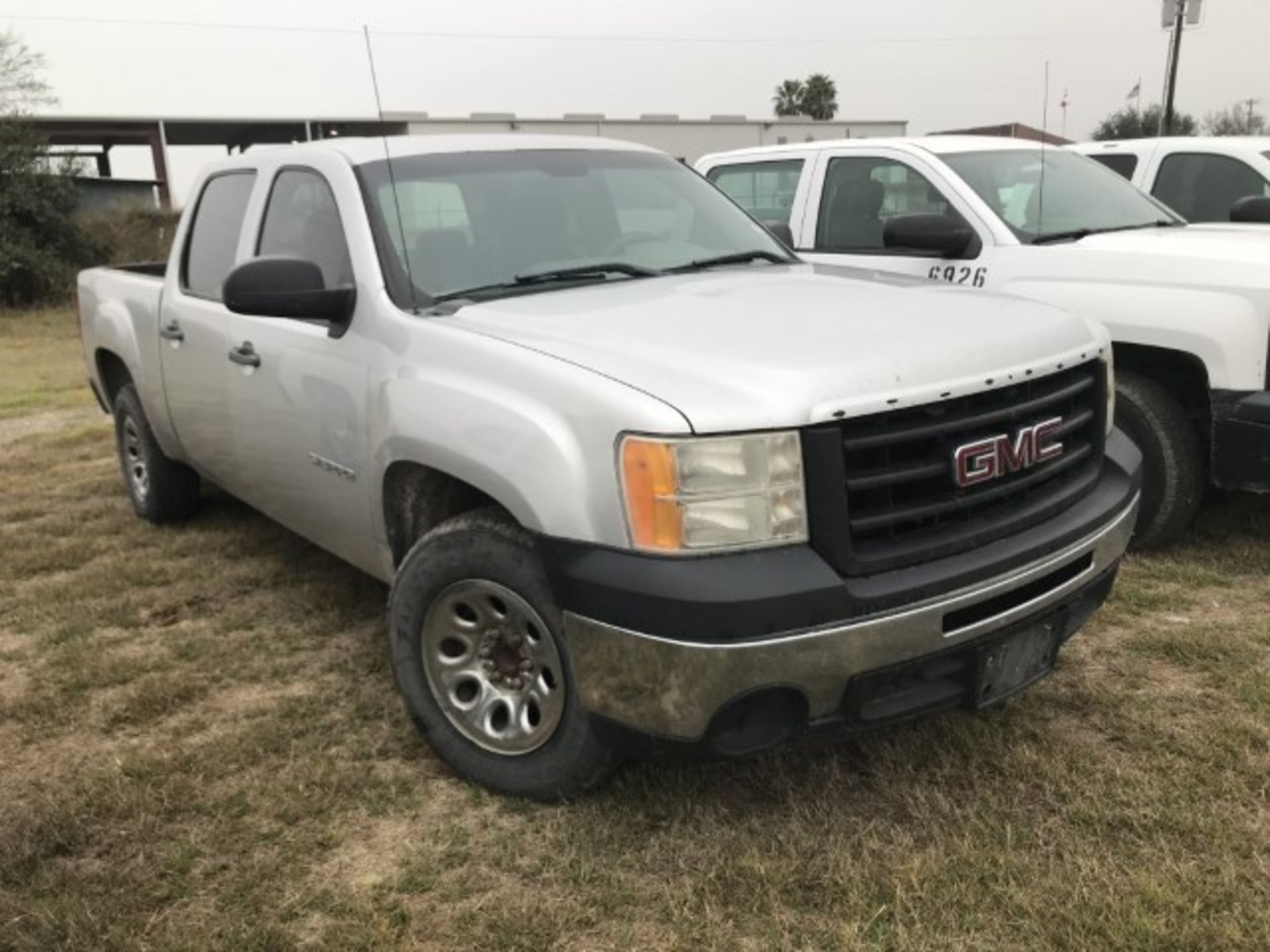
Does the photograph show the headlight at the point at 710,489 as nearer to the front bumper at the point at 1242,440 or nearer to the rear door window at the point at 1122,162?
the front bumper at the point at 1242,440

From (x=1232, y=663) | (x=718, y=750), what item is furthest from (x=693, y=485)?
(x=1232, y=663)

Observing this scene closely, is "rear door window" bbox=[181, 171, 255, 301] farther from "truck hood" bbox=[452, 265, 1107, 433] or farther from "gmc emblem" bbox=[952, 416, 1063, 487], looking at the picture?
"gmc emblem" bbox=[952, 416, 1063, 487]

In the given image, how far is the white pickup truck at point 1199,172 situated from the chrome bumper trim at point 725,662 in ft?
18.8

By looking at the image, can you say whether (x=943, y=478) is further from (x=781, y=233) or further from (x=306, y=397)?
(x=781, y=233)

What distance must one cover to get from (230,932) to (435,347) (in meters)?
1.50

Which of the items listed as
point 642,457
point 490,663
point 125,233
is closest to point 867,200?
point 490,663

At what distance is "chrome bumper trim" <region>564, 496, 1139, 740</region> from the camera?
239 centimetres

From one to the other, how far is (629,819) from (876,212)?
391cm

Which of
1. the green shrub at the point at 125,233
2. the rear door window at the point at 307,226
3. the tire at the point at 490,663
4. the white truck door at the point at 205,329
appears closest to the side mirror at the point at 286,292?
the rear door window at the point at 307,226

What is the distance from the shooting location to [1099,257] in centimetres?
475

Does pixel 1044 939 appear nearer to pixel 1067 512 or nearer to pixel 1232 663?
pixel 1067 512

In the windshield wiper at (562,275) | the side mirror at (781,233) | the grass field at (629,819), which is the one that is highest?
the windshield wiper at (562,275)

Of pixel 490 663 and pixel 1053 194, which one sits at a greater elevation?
pixel 1053 194

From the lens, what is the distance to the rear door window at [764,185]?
249 inches
